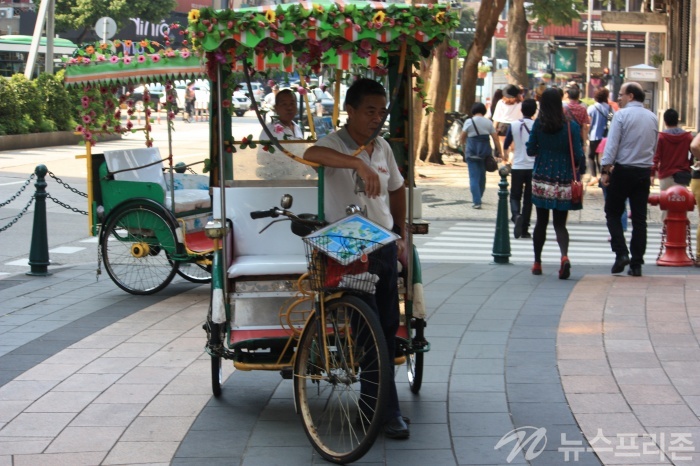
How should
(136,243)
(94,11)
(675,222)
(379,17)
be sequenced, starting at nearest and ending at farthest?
(379,17)
(136,243)
(675,222)
(94,11)

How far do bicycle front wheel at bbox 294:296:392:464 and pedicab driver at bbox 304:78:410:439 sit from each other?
0.21 m

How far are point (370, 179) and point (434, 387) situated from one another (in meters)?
1.71

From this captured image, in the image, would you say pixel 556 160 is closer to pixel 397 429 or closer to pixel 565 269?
pixel 565 269

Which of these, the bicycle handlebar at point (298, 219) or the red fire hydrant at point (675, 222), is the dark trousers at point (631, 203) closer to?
the red fire hydrant at point (675, 222)

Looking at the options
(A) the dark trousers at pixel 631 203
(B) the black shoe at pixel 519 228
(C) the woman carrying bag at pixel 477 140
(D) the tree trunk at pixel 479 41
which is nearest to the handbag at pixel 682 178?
(A) the dark trousers at pixel 631 203

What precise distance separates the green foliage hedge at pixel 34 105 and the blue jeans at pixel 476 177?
14810mm

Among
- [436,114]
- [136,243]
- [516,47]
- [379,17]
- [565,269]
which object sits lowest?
[565,269]

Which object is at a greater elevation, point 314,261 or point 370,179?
point 370,179

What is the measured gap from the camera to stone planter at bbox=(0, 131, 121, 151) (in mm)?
28000

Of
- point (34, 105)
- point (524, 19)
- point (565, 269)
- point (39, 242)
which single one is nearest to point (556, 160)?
point (565, 269)

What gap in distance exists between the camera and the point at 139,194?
1034cm

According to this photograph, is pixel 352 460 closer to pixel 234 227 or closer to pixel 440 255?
pixel 234 227

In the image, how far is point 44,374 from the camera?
7055 millimetres

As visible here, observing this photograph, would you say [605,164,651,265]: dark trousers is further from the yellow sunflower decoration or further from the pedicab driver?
the yellow sunflower decoration
